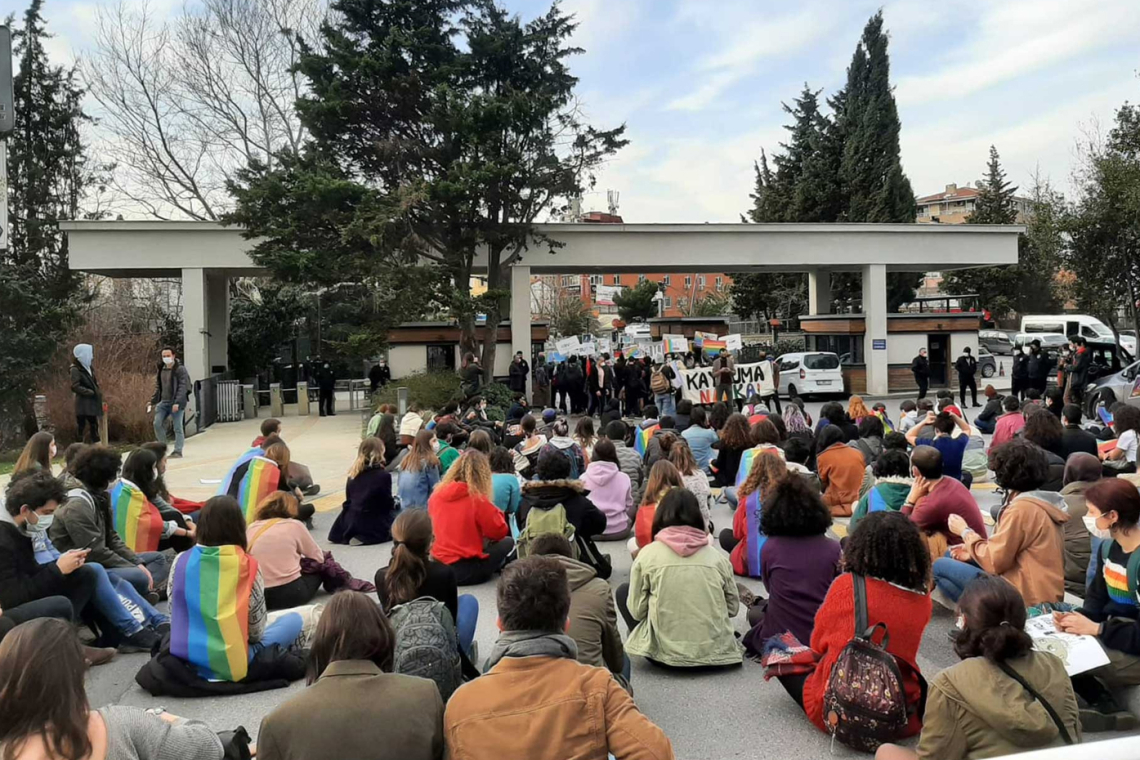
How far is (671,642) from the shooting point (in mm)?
5535

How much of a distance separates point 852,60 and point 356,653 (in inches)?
1931

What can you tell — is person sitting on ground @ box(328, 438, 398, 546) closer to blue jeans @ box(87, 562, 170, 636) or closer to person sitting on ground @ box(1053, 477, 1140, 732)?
blue jeans @ box(87, 562, 170, 636)

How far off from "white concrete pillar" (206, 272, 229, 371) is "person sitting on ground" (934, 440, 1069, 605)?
2504 cm

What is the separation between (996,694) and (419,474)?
22.1ft

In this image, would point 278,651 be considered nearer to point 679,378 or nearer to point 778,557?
point 778,557

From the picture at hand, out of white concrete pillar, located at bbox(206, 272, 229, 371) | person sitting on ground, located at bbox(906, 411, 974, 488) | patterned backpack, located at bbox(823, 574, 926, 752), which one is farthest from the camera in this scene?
white concrete pillar, located at bbox(206, 272, 229, 371)

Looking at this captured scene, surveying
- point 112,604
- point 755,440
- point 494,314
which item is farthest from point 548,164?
point 112,604

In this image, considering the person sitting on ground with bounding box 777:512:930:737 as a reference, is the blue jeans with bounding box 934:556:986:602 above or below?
below

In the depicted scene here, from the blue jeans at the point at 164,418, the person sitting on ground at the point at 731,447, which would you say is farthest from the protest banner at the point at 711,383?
the blue jeans at the point at 164,418

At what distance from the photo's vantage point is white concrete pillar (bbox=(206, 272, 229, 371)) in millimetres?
27797

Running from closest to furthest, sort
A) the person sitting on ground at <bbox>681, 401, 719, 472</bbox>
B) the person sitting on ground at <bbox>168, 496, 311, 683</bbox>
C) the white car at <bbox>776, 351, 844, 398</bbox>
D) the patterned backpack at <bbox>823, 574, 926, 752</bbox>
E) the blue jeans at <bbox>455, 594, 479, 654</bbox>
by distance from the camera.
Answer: the patterned backpack at <bbox>823, 574, 926, 752</bbox>, the blue jeans at <bbox>455, 594, 479, 654</bbox>, the person sitting on ground at <bbox>168, 496, 311, 683</bbox>, the person sitting on ground at <bbox>681, 401, 719, 472</bbox>, the white car at <bbox>776, 351, 844, 398</bbox>

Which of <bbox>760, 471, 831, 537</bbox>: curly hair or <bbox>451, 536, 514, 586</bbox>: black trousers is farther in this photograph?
<bbox>451, 536, 514, 586</bbox>: black trousers

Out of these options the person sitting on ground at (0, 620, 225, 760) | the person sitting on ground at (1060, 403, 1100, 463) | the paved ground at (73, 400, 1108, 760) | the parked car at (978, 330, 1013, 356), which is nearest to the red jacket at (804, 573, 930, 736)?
the paved ground at (73, 400, 1108, 760)

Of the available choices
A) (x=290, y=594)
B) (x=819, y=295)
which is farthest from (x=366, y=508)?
(x=819, y=295)
